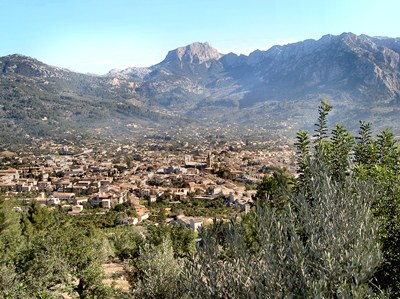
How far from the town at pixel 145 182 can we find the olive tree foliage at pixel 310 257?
29.1 m

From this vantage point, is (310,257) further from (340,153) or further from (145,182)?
(145,182)

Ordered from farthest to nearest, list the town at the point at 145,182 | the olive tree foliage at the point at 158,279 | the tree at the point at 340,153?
1. the town at the point at 145,182
2. the olive tree foliage at the point at 158,279
3. the tree at the point at 340,153

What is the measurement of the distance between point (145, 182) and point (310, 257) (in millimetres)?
68877

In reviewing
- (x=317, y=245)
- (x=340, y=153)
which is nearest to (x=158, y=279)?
(x=340, y=153)

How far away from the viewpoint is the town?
5147 cm

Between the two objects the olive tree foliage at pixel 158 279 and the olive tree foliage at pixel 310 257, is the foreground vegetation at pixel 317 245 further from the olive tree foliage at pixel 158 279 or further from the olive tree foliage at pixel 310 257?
A: the olive tree foliage at pixel 158 279

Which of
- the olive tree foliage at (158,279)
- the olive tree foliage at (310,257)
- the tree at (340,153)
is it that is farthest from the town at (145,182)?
the olive tree foliage at (310,257)

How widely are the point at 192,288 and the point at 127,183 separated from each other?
67.8 m

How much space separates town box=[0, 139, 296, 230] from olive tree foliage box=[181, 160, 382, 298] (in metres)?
29.1

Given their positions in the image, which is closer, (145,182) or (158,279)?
(158,279)

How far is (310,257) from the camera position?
14.2 ft

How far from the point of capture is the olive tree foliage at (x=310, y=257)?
12.4ft

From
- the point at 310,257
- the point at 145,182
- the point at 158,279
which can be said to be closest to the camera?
the point at 310,257

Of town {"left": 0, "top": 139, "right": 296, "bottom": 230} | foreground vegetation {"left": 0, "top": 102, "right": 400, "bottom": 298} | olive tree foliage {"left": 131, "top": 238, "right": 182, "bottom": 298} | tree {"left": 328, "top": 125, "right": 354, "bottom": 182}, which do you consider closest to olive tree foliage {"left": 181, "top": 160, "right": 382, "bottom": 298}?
foreground vegetation {"left": 0, "top": 102, "right": 400, "bottom": 298}
